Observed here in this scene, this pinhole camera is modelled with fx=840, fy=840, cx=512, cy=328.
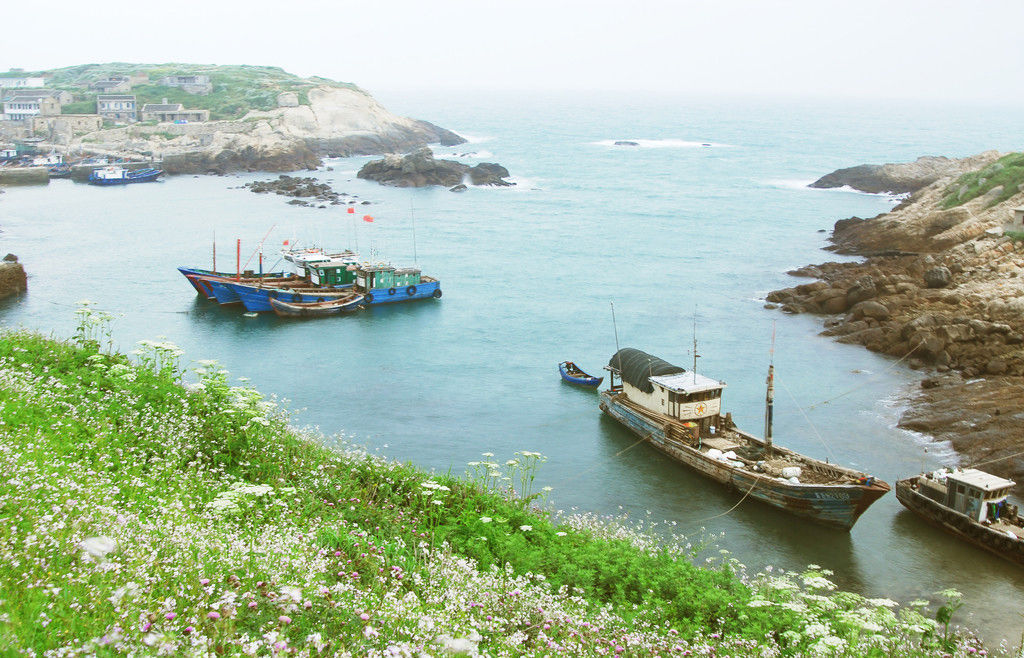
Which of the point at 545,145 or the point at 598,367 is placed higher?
the point at 545,145

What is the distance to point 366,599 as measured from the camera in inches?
273

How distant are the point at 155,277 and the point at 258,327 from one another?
11.8m

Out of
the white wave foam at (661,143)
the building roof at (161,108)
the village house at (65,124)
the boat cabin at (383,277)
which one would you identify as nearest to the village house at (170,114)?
the building roof at (161,108)

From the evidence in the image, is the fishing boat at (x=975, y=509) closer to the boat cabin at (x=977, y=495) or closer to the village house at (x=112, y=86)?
the boat cabin at (x=977, y=495)

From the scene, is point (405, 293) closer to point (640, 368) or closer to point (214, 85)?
point (640, 368)

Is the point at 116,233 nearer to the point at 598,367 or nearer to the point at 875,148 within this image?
the point at 598,367

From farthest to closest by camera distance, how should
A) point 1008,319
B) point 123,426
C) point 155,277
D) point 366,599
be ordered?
point 155,277
point 1008,319
point 123,426
point 366,599

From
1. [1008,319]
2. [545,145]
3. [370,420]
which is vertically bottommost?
[370,420]

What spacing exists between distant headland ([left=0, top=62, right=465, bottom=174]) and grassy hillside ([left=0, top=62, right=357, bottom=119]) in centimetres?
23

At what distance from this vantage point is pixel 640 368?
27.0 metres

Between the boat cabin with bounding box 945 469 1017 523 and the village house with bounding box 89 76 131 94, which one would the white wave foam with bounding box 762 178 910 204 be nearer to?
the boat cabin with bounding box 945 469 1017 523

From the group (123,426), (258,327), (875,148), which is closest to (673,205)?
(258,327)

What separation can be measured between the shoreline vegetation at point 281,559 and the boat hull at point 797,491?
4.66 m

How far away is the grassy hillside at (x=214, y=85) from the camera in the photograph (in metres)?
122
